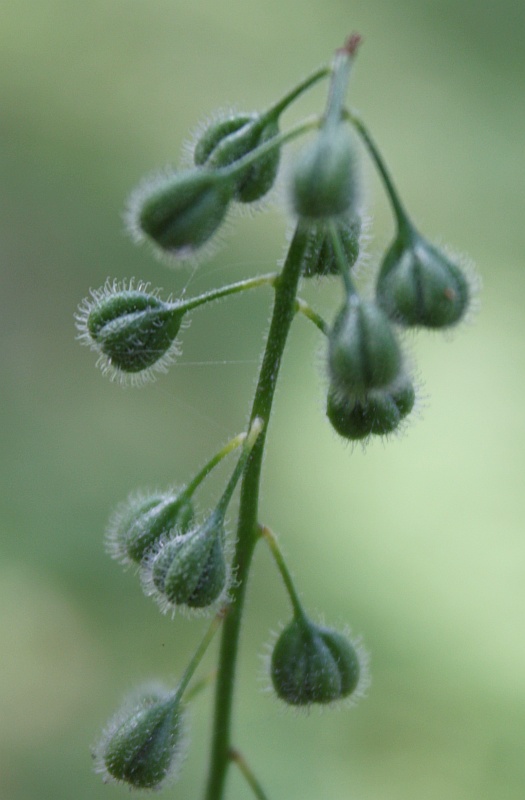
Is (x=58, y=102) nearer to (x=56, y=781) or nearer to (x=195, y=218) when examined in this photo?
(x=56, y=781)

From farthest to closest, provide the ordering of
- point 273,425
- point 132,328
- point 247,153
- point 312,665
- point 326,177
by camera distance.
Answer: point 273,425
point 312,665
point 132,328
point 247,153
point 326,177

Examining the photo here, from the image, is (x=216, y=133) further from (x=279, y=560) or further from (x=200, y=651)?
(x=200, y=651)

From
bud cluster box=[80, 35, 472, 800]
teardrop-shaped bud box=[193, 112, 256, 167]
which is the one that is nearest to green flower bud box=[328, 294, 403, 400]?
bud cluster box=[80, 35, 472, 800]

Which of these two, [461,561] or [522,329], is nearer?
[461,561]

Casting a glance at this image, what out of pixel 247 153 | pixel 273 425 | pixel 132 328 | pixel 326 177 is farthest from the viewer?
pixel 273 425

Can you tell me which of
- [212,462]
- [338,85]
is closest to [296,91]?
[338,85]

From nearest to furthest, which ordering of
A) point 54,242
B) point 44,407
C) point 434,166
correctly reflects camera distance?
point 44,407 < point 54,242 < point 434,166

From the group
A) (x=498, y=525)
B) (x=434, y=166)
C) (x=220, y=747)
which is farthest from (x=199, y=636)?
(x=434, y=166)
